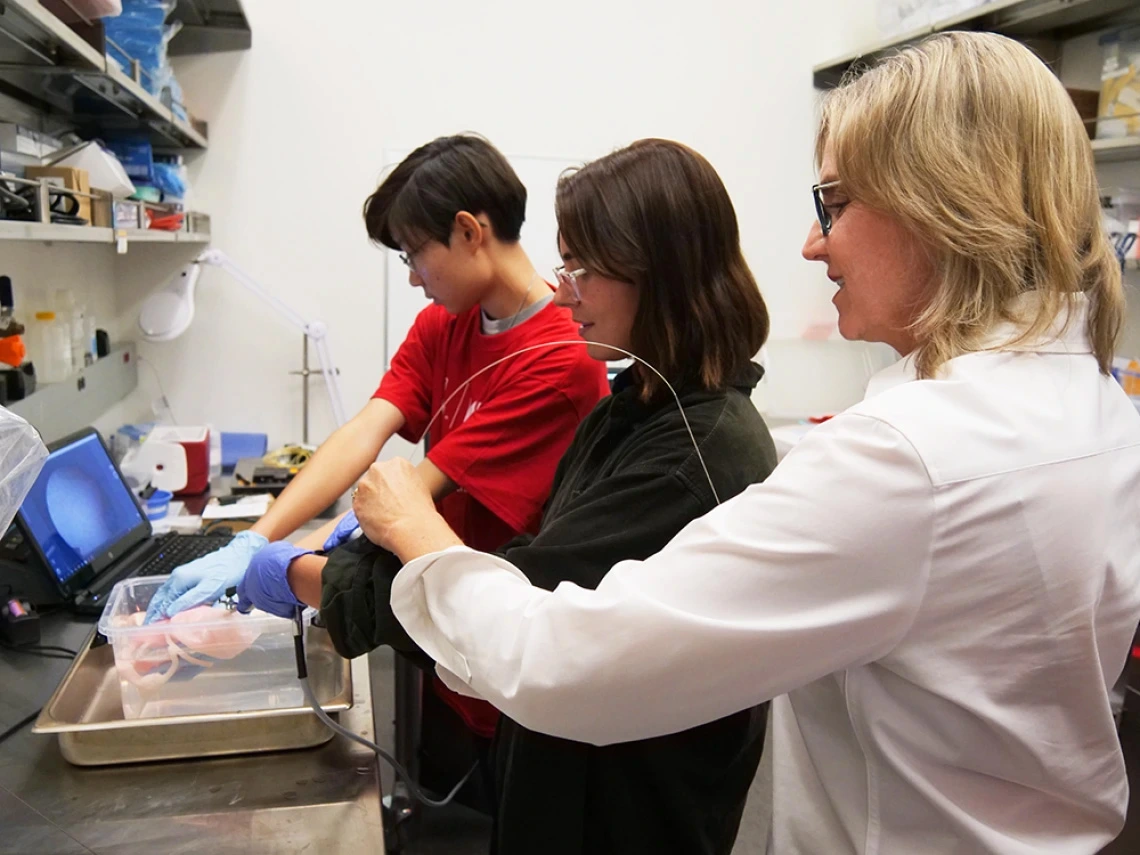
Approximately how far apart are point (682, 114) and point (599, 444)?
2470mm

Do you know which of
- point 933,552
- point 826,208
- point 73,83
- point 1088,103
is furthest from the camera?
point 1088,103

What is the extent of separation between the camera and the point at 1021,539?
631 millimetres

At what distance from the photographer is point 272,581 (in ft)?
3.90

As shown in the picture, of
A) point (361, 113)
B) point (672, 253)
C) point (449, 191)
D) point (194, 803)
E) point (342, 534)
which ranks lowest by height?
point (194, 803)

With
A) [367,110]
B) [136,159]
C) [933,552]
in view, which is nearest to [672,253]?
[933,552]

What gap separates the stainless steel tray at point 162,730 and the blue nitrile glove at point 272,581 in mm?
149

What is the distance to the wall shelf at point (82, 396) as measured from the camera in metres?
1.80

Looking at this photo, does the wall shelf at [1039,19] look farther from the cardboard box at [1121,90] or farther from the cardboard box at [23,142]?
the cardboard box at [23,142]

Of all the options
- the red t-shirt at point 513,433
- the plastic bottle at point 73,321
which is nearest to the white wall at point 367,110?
the plastic bottle at point 73,321

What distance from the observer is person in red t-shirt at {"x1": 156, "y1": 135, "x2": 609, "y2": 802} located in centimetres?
132

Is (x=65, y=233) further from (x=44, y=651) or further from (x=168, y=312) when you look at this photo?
(x=168, y=312)

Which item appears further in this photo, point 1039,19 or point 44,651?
point 1039,19

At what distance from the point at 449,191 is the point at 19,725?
107 cm

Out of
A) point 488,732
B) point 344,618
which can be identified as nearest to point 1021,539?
point 344,618
